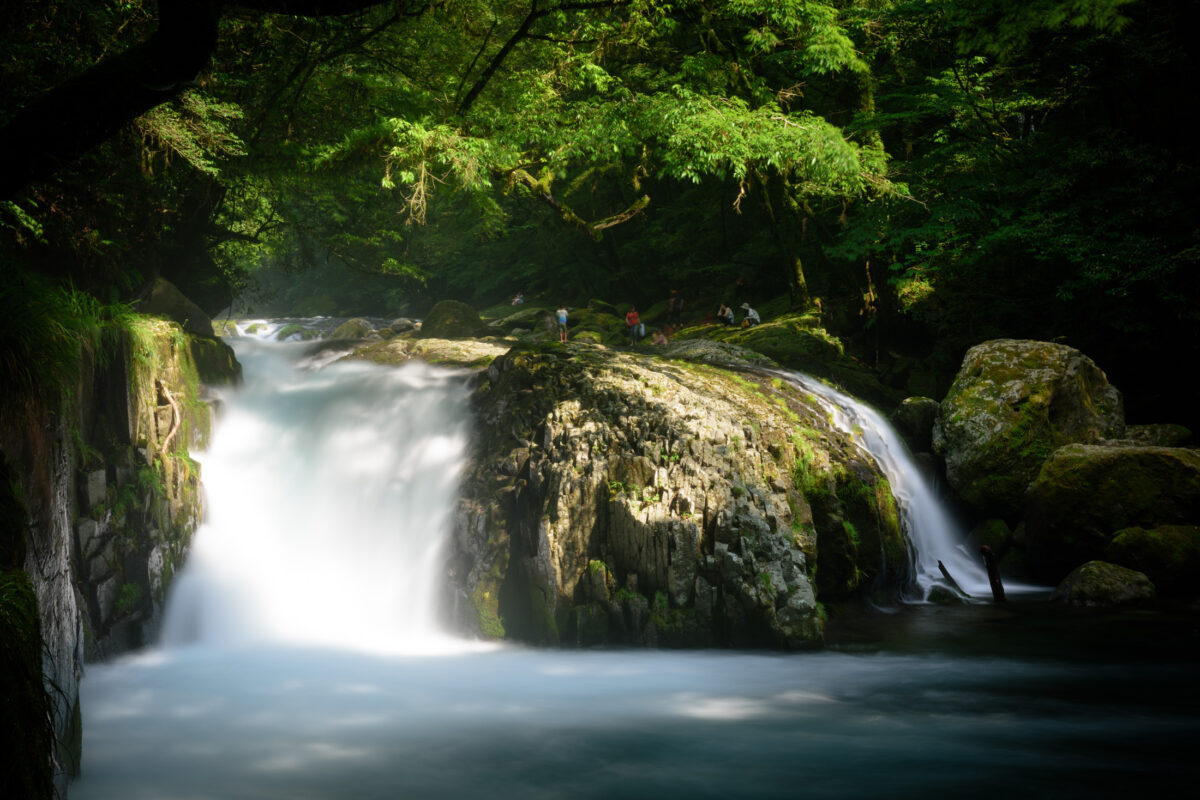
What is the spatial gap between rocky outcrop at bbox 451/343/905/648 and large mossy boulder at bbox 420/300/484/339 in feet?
44.3

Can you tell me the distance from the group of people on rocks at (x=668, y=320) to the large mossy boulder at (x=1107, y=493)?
1043cm

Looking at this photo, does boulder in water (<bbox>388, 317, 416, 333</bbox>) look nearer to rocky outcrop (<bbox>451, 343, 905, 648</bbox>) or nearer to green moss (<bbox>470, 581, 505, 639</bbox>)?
rocky outcrop (<bbox>451, 343, 905, 648</bbox>)

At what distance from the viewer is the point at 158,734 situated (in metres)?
6.62

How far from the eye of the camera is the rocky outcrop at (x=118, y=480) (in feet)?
20.0

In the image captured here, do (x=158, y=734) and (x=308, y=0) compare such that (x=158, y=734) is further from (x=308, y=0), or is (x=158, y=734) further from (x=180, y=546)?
(x=308, y=0)

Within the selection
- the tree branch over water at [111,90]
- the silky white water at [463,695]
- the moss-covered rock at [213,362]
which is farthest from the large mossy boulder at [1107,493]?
the moss-covered rock at [213,362]

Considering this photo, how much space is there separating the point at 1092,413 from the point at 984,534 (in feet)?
9.25

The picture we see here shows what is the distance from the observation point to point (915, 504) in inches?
488

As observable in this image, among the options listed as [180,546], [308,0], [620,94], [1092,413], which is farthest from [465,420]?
[1092,413]

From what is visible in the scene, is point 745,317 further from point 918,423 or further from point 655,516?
point 655,516

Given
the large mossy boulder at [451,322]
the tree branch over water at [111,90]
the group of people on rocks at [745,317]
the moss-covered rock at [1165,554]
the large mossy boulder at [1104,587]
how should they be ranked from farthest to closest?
1. the large mossy boulder at [451,322]
2. the group of people on rocks at [745,317]
3. the moss-covered rock at [1165,554]
4. the large mossy boulder at [1104,587]
5. the tree branch over water at [111,90]

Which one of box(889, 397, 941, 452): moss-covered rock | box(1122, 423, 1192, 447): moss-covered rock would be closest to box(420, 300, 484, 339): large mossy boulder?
box(889, 397, 941, 452): moss-covered rock

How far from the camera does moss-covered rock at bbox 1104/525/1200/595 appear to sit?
10.3m

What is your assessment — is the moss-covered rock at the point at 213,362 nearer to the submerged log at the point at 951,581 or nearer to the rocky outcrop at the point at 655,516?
the rocky outcrop at the point at 655,516
